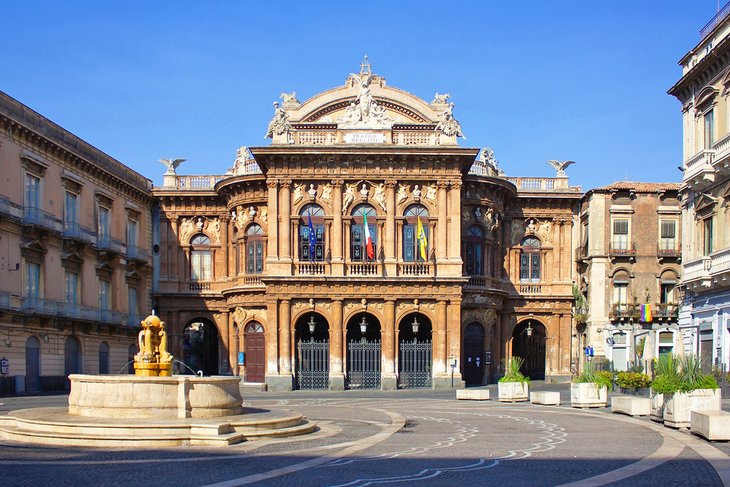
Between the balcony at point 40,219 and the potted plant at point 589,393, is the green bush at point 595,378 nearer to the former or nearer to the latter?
the potted plant at point 589,393

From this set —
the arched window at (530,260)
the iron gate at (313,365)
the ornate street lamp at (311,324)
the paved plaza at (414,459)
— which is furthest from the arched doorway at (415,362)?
the paved plaza at (414,459)

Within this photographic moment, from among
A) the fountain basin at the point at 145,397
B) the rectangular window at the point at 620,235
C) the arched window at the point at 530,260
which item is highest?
the rectangular window at the point at 620,235

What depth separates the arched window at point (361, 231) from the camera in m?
47.9

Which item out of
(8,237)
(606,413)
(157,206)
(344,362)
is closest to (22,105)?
(8,237)

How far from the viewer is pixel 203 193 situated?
54000 millimetres

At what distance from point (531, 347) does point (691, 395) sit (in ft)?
123

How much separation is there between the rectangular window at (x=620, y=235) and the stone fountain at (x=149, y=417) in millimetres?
35992

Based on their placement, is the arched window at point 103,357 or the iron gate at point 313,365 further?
the arched window at point 103,357

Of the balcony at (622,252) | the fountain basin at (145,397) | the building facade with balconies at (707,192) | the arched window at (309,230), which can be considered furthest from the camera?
the balcony at (622,252)

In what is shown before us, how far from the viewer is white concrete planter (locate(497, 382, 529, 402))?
1383 inches

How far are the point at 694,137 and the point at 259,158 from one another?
68.4ft

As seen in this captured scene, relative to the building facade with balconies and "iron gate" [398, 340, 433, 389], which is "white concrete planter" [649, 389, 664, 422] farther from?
"iron gate" [398, 340, 433, 389]

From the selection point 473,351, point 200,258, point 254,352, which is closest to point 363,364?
point 254,352

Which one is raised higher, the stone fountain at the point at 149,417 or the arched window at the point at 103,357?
the stone fountain at the point at 149,417
